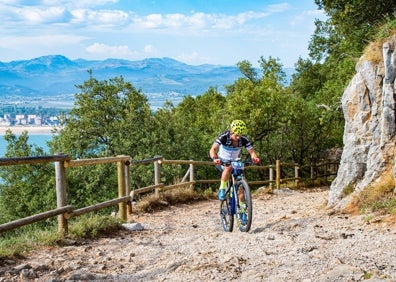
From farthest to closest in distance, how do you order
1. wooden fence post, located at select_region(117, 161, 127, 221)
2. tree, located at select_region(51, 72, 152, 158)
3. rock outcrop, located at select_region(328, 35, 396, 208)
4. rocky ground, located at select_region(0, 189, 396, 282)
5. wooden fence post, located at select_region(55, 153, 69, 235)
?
tree, located at select_region(51, 72, 152, 158) → wooden fence post, located at select_region(117, 161, 127, 221) → rock outcrop, located at select_region(328, 35, 396, 208) → wooden fence post, located at select_region(55, 153, 69, 235) → rocky ground, located at select_region(0, 189, 396, 282)

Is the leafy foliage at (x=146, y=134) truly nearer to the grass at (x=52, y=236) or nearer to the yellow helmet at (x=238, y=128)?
the yellow helmet at (x=238, y=128)

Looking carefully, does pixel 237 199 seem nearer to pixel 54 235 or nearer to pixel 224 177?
pixel 224 177

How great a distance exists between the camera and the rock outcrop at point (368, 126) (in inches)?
363

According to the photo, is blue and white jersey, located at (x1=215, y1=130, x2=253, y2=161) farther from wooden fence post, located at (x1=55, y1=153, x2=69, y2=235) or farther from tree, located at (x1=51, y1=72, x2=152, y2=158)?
tree, located at (x1=51, y1=72, x2=152, y2=158)

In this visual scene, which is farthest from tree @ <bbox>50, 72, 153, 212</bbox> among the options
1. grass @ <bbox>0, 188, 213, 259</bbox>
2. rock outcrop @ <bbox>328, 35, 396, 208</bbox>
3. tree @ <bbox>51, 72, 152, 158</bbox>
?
grass @ <bbox>0, 188, 213, 259</bbox>

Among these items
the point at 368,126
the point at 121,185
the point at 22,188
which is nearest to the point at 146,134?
the point at 22,188

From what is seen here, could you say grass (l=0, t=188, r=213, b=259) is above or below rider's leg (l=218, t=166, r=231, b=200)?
below

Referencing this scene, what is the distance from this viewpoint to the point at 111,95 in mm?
32531

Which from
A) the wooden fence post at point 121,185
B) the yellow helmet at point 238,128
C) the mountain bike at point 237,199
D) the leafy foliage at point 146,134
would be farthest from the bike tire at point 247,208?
the leafy foliage at point 146,134

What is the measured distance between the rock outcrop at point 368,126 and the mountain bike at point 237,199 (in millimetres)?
2581

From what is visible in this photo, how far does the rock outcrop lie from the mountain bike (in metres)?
2.58

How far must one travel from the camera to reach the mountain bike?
307 inches

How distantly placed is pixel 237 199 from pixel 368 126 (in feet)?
12.3

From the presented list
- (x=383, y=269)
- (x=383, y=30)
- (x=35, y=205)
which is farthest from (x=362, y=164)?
(x=35, y=205)
